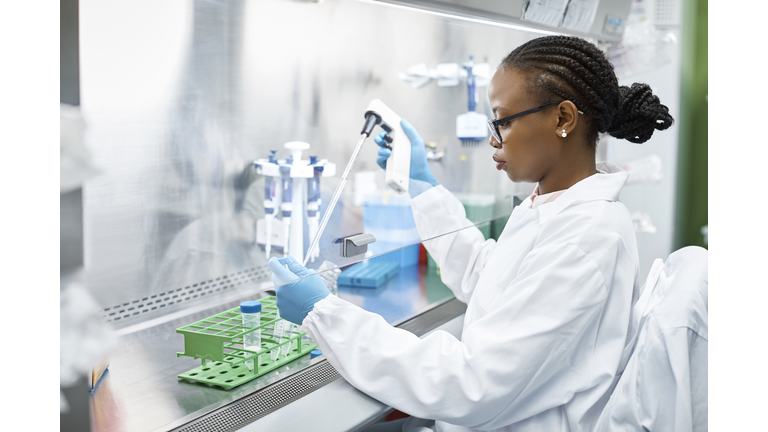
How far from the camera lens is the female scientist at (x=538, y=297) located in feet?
3.34

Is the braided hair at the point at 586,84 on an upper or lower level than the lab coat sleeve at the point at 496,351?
upper

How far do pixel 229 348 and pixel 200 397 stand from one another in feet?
0.40

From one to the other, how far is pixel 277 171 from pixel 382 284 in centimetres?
83

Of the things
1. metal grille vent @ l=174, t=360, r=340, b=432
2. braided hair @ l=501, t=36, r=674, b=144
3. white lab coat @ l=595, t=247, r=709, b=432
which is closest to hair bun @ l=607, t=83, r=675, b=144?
braided hair @ l=501, t=36, r=674, b=144

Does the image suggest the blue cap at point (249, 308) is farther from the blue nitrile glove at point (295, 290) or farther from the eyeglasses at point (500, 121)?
the eyeglasses at point (500, 121)

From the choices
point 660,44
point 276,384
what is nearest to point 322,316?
point 276,384

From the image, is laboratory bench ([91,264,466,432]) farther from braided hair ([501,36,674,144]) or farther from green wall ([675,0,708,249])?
green wall ([675,0,708,249])

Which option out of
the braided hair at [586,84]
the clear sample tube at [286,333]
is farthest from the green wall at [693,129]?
the clear sample tube at [286,333]

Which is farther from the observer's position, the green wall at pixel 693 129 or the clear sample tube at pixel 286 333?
the green wall at pixel 693 129

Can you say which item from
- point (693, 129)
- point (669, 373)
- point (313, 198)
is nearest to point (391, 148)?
point (313, 198)

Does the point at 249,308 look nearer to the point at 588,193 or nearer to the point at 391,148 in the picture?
the point at 391,148

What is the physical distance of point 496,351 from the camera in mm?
1005

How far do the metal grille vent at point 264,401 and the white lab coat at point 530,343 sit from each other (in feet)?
0.55
